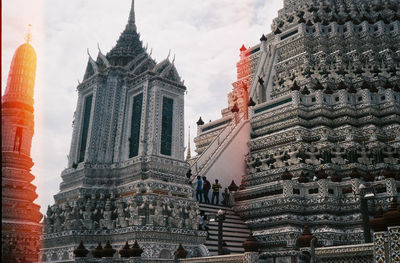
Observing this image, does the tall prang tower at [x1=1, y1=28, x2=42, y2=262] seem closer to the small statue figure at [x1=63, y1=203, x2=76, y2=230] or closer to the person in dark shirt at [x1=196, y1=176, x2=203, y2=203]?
the small statue figure at [x1=63, y1=203, x2=76, y2=230]

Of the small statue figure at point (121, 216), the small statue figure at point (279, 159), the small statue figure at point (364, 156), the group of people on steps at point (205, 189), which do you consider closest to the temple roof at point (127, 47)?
the group of people on steps at point (205, 189)

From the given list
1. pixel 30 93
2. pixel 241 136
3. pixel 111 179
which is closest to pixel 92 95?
pixel 30 93

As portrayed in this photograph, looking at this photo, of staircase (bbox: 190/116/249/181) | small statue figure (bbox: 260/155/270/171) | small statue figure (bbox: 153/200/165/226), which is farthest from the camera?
small statue figure (bbox: 260/155/270/171)

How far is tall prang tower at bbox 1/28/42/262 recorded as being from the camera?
1759 cm

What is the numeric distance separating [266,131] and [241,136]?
1788 mm

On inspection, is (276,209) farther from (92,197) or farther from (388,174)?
(92,197)

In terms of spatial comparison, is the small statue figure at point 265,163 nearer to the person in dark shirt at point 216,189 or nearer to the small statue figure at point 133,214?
the person in dark shirt at point 216,189

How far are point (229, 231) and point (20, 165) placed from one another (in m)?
11.2

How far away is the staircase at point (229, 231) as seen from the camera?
20.3 metres

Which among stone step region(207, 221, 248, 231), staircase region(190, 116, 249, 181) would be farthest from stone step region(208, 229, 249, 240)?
staircase region(190, 116, 249, 181)

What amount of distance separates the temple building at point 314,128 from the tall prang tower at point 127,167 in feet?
17.6

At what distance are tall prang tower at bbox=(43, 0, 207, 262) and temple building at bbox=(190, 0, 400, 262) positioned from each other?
5363mm

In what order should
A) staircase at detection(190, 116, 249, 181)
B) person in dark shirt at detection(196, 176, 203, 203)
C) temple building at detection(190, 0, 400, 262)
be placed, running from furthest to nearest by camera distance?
staircase at detection(190, 116, 249, 181), person in dark shirt at detection(196, 176, 203, 203), temple building at detection(190, 0, 400, 262)

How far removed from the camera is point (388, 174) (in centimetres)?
2111
